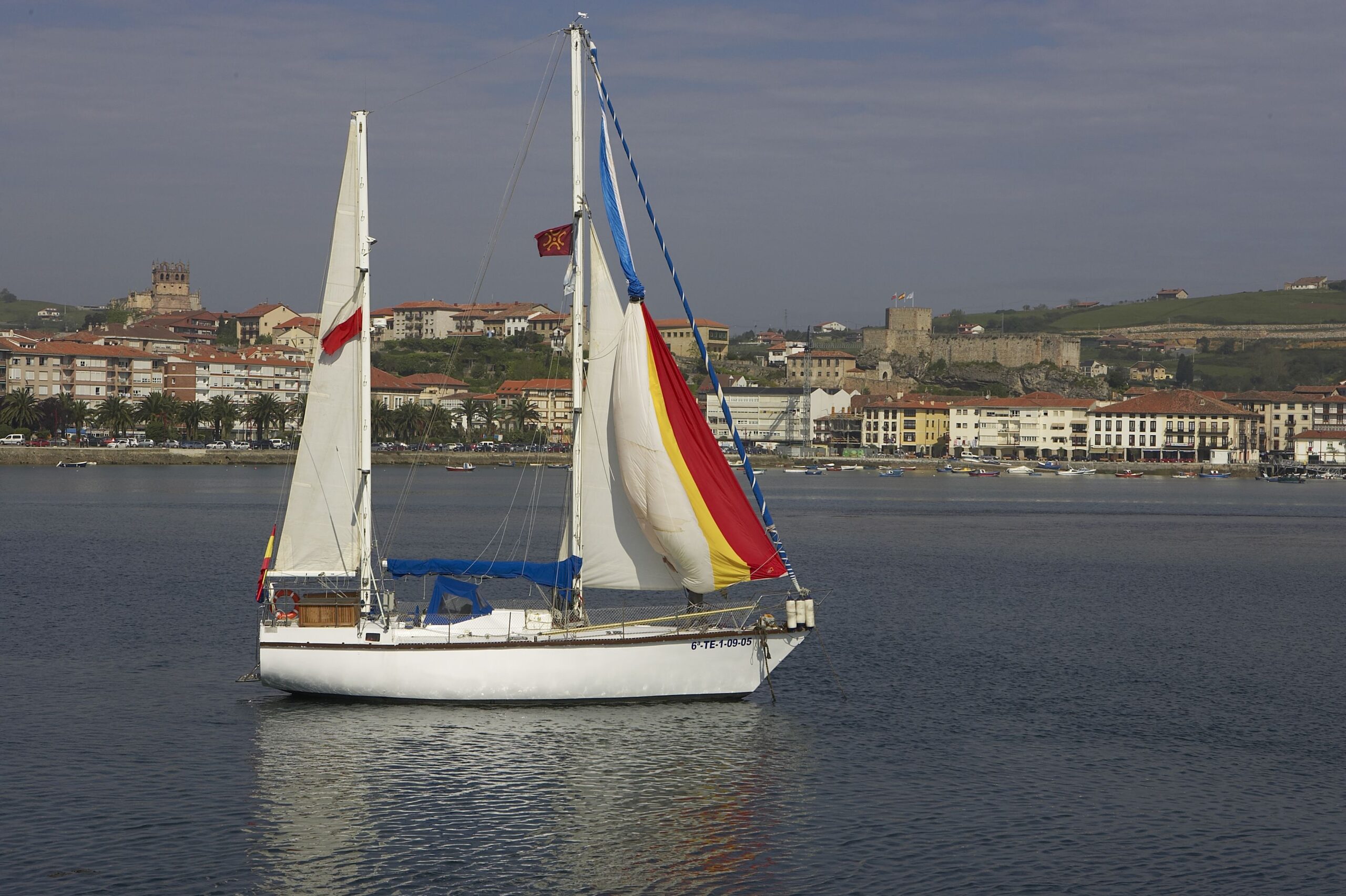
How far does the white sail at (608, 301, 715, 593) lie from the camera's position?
24312 millimetres

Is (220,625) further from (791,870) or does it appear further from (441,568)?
(791,870)

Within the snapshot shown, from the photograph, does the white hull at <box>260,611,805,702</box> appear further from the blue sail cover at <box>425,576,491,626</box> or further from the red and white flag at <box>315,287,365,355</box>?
the red and white flag at <box>315,287,365,355</box>

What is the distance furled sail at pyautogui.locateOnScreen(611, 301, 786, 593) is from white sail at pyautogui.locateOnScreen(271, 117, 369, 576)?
428 cm

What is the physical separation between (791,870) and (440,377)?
539 feet

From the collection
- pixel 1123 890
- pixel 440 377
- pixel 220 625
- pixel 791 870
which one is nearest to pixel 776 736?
pixel 791 870

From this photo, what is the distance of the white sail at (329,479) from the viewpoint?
80.1 ft

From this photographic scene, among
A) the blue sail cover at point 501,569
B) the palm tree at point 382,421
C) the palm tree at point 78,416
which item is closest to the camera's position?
the blue sail cover at point 501,569

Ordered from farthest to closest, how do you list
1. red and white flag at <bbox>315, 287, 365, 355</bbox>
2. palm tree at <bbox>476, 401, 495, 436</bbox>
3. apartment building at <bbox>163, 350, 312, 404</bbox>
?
palm tree at <bbox>476, 401, 495, 436</bbox> < apartment building at <bbox>163, 350, 312, 404</bbox> < red and white flag at <bbox>315, 287, 365, 355</bbox>

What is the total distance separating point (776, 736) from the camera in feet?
77.7

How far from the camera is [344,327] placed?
2417 cm

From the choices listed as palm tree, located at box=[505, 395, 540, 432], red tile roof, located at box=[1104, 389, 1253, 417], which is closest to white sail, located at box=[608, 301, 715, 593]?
palm tree, located at box=[505, 395, 540, 432]

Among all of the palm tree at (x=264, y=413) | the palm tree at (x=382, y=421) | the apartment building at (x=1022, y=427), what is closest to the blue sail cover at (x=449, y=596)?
the palm tree at (x=382, y=421)

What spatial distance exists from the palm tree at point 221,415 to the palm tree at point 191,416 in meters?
0.76

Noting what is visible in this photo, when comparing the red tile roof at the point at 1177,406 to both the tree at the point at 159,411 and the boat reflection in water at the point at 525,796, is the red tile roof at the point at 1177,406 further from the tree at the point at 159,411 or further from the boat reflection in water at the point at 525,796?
the boat reflection in water at the point at 525,796
